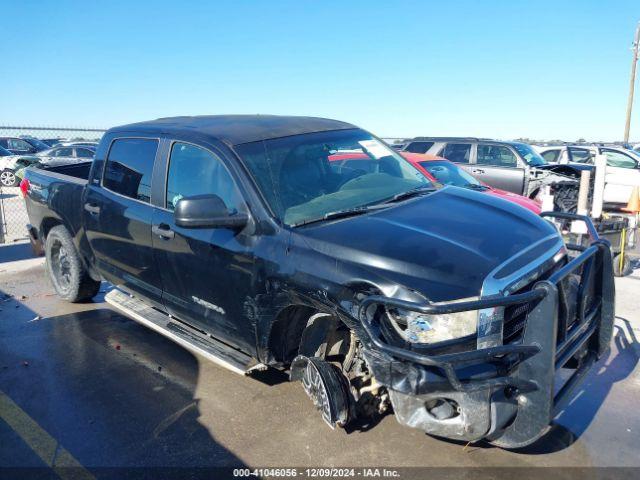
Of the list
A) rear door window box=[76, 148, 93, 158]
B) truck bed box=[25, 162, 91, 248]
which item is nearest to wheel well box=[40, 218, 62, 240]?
truck bed box=[25, 162, 91, 248]

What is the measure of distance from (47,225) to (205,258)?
3.46 m

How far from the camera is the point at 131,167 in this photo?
448 centimetres

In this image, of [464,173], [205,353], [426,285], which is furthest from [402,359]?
[464,173]

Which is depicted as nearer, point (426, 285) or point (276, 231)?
point (426, 285)

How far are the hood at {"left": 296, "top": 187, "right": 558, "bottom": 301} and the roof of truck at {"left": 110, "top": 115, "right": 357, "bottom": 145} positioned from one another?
102 centimetres

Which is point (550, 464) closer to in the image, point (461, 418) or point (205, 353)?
point (461, 418)

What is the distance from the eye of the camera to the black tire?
18.4 feet

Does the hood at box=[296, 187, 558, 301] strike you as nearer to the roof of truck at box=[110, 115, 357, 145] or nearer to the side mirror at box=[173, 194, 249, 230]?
the side mirror at box=[173, 194, 249, 230]

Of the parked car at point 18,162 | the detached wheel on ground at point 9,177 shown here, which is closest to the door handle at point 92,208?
the parked car at point 18,162

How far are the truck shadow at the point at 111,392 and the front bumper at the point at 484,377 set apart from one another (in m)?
1.21

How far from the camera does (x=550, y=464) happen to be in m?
3.04

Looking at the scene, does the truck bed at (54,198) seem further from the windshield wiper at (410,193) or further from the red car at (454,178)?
the red car at (454,178)

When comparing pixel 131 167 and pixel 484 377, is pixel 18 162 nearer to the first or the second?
pixel 131 167

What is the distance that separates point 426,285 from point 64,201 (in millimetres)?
4295
